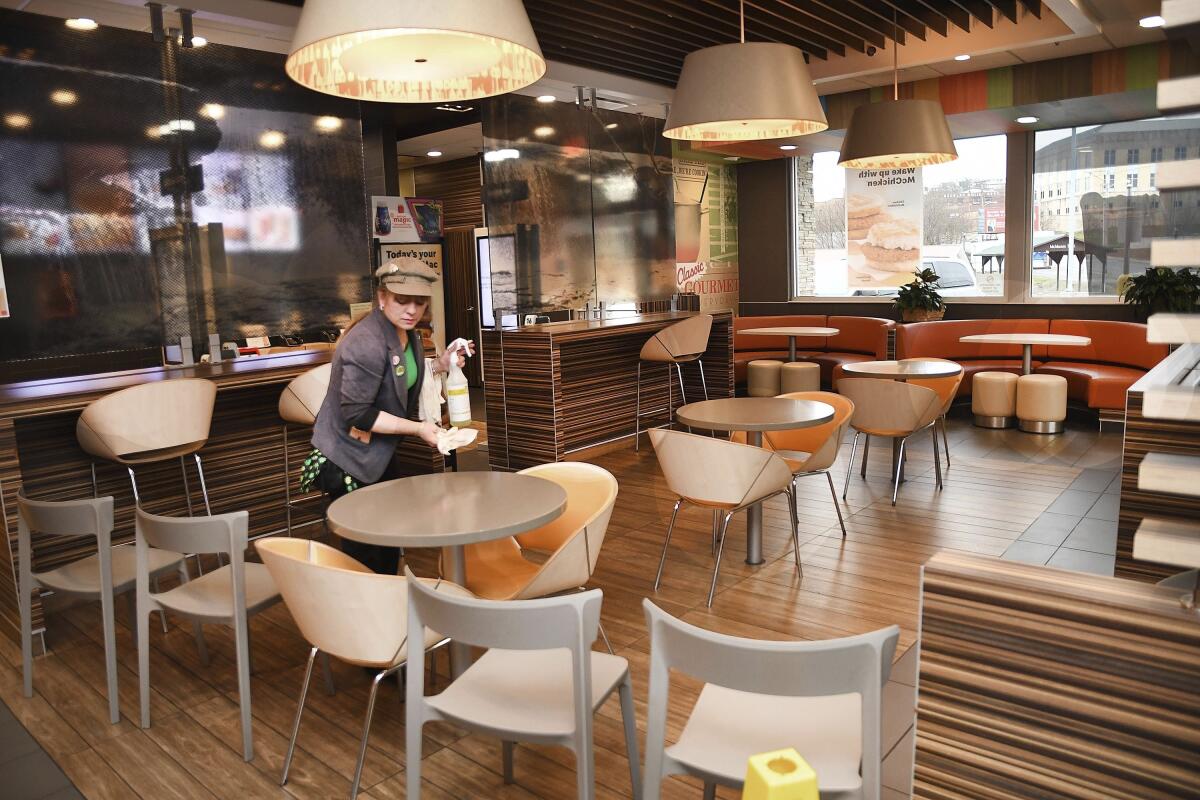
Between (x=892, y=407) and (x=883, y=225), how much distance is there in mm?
6044

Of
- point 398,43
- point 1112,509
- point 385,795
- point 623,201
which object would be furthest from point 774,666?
point 623,201

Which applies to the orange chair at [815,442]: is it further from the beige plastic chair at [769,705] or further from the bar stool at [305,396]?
the beige plastic chair at [769,705]

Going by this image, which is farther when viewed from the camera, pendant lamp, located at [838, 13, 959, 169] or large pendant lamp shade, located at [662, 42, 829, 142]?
pendant lamp, located at [838, 13, 959, 169]

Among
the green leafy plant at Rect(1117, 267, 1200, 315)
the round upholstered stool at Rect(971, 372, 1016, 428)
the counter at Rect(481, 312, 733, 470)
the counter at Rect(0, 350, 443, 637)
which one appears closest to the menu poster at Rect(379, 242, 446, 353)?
the counter at Rect(481, 312, 733, 470)

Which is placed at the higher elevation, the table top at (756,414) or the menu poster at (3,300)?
the menu poster at (3,300)

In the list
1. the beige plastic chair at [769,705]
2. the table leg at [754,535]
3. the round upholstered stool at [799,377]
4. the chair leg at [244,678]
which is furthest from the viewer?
the round upholstered stool at [799,377]

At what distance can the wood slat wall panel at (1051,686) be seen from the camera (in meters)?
1.46

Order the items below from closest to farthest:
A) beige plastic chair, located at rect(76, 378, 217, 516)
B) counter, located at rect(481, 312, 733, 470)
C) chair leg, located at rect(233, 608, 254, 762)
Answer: chair leg, located at rect(233, 608, 254, 762), beige plastic chair, located at rect(76, 378, 217, 516), counter, located at rect(481, 312, 733, 470)

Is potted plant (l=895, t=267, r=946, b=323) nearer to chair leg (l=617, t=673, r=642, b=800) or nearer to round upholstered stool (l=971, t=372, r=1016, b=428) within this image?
round upholstered stool (l=971, t=372, r=1016, b=428)

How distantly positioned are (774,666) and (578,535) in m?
1.25

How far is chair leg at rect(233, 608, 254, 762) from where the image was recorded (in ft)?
9.30

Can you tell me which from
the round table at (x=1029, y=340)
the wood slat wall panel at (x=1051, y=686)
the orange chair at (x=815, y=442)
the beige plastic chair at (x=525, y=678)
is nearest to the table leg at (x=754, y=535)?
the orange chair at (x=815, y=442)

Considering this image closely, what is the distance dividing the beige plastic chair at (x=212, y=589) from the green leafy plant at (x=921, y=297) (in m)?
8.26

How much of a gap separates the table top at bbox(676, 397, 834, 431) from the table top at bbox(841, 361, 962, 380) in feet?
5.29
